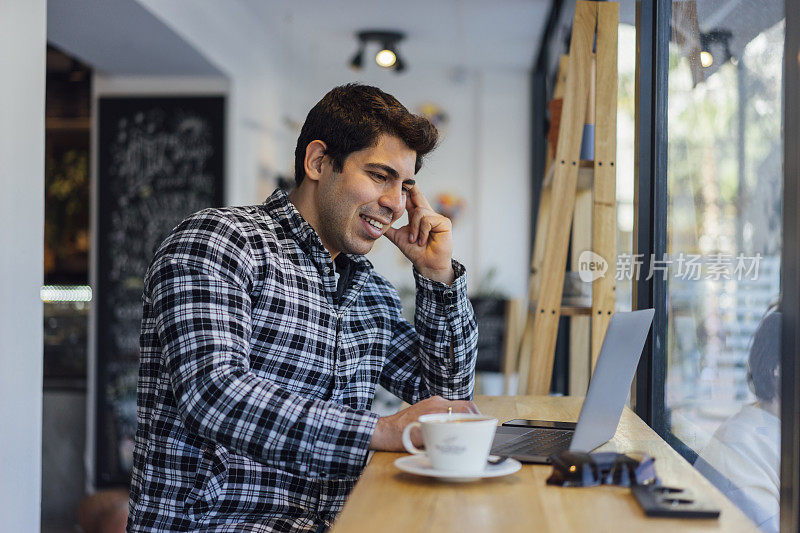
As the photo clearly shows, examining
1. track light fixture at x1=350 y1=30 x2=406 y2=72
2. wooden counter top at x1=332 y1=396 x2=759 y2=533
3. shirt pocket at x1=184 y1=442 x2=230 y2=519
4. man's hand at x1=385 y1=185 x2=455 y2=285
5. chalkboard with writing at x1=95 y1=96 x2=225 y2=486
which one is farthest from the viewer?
track light fixture at x1=350 y1=30 x2=406 y2=72

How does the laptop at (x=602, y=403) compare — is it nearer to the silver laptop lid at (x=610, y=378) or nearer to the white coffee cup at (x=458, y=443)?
the silver laptop lid at (x=610, y=378)

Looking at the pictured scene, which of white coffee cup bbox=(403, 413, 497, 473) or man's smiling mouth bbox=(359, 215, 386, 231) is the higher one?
man's smiling mouth bbox=(359, 215, 386, 231)

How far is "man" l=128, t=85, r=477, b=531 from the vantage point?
3.91 feet

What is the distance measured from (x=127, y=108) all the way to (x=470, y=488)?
368 cm

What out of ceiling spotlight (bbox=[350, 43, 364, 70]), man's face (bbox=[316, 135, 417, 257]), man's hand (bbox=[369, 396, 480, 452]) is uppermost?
ceiling spotlight (bbox=[350, 43, 364, 70])

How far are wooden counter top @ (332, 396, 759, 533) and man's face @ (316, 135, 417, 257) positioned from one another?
53cm

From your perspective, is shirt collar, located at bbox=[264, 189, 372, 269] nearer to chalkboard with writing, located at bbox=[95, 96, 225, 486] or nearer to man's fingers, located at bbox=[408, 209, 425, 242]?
man's fingers, located at bbox=[408, 209, 425, 242]

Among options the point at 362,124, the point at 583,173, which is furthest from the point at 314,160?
the point at 583,173

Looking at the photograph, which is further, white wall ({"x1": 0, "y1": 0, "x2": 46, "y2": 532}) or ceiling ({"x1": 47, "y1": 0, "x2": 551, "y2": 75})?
ceiling ({"x1": 47, "y1": 0, "x2": 551, "y2": 75})

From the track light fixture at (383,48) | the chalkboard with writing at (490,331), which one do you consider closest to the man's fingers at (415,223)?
the chalkboard with writing at (490,331)

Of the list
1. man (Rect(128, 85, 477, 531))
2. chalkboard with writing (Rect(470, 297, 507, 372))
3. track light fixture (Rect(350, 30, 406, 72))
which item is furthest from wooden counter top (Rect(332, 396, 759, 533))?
track light fixture (Rect(350, 30, 406, 72))

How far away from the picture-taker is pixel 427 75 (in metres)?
5.88

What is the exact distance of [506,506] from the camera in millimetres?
969

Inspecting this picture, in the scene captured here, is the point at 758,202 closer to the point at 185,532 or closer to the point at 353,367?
the point at 353,367
